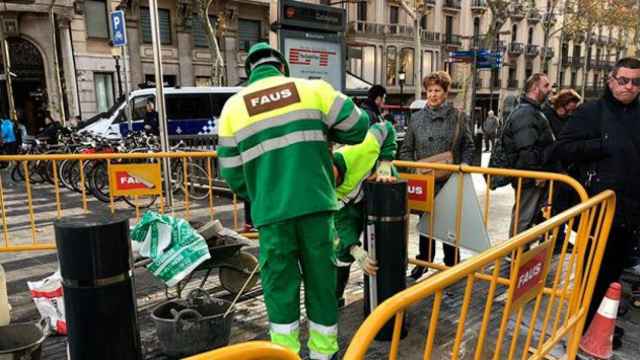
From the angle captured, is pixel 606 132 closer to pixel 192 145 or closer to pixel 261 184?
pixel 261 184

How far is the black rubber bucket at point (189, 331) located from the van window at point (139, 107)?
12935 millimetres

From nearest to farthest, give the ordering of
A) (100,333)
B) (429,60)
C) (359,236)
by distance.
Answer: (100,333)
(359,236)
(429,60)

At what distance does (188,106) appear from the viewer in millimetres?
15938

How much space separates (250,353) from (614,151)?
2.73 metres

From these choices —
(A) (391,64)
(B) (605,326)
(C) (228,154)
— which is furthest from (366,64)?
(C) (228,154)

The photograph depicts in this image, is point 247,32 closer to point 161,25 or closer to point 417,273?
point 161,25

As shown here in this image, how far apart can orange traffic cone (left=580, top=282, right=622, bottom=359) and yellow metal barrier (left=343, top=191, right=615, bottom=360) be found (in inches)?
10.9

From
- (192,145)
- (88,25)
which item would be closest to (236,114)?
(192,145)

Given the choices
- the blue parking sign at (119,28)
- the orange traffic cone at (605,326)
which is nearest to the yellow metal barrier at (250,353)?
the orange traffic cone at (605,326)

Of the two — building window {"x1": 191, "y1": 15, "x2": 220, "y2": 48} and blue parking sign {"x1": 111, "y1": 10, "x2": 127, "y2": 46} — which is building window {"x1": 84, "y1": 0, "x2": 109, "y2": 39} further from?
blue parking sign {"x1": 111, "y1": 10, "x2": 127, "y2": 46}

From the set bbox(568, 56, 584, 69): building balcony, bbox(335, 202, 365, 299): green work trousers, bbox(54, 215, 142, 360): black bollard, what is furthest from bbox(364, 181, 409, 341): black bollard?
bbox(568, 56, 584, 69): building balcony

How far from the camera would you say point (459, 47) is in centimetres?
4297

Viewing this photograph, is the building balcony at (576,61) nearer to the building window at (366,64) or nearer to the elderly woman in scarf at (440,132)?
the building window at (366,64)

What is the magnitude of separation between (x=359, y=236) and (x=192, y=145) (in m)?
7.72
